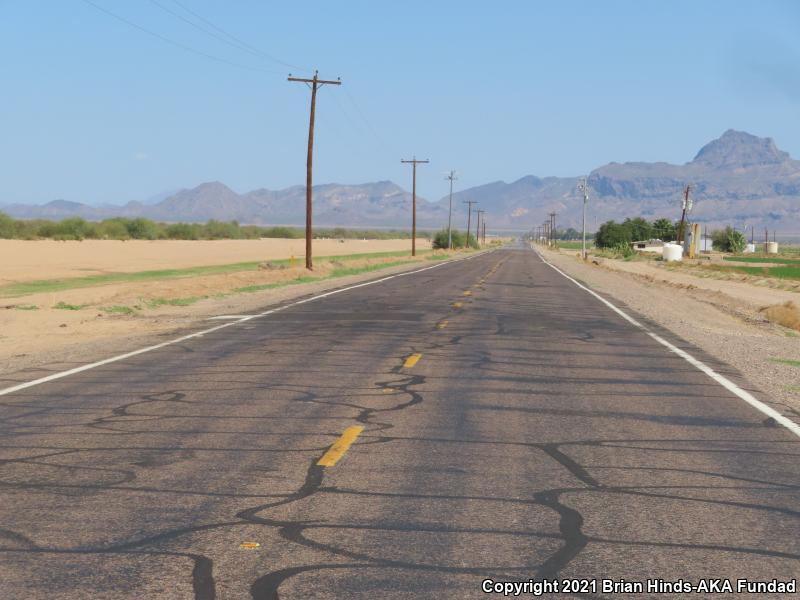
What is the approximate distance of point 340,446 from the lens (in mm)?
9539

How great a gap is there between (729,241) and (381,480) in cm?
17774

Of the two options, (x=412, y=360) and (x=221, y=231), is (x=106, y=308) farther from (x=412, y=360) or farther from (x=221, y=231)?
(x=221, y=231)

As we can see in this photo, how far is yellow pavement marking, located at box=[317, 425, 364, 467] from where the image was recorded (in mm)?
8875

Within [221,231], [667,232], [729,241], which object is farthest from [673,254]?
[667,232]

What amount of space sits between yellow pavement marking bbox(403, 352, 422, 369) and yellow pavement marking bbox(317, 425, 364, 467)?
5.29 metres

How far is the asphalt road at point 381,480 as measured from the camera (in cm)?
602

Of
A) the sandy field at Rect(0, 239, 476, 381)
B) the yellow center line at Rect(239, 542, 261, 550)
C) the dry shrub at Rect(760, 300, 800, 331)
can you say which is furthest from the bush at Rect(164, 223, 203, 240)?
the yellow center line at Rect(239, 542, 261, 550)

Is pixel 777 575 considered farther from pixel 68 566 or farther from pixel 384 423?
pixel 384 423

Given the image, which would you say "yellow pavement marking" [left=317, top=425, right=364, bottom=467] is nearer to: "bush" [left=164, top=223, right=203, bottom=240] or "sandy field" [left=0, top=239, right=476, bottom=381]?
"sandy field" [left=0, top=239, right=476, bottom=381]

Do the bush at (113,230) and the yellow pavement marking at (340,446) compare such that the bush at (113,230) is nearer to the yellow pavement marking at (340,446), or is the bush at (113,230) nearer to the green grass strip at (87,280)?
the green grass strip at (87,280)

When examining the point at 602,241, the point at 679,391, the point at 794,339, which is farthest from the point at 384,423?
the point at 602,241

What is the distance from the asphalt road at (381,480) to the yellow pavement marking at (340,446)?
11 centimetres

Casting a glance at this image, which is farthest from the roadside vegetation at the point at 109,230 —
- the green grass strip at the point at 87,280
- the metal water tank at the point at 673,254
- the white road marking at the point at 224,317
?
the white road marking at the point at 224,317

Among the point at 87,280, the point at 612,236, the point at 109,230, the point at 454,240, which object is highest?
the point at 612,236
